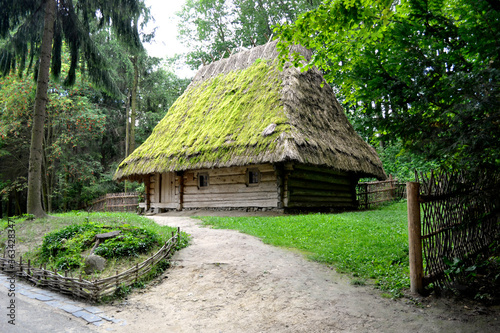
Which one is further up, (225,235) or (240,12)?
(240,12)

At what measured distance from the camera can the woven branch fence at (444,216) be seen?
4.41 meters

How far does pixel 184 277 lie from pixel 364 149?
1301cm

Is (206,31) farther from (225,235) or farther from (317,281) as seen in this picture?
(317,281)

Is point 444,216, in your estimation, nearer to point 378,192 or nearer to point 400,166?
point 378,192

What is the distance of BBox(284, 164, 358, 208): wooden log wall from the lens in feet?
42.1

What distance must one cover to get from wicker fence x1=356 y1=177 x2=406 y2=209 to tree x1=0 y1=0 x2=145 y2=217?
13473 millimetres

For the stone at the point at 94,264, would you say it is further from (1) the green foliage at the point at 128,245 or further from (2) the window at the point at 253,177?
(2) the window at the point at 253,177

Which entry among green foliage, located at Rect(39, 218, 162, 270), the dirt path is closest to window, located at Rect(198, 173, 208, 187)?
green foliage, located at Rect(39, 218, 162, 270)

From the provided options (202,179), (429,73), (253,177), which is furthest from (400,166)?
(429,73)

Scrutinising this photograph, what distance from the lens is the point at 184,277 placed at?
18.5ft

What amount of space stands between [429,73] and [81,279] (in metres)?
5.39

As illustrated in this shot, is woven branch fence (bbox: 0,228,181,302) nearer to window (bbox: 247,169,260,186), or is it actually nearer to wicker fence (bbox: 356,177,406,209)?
window (bbox: 247,169,260,186)

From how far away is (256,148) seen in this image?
1227 centimetres

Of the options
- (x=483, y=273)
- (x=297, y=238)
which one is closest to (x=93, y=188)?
(x=297, y=238)
